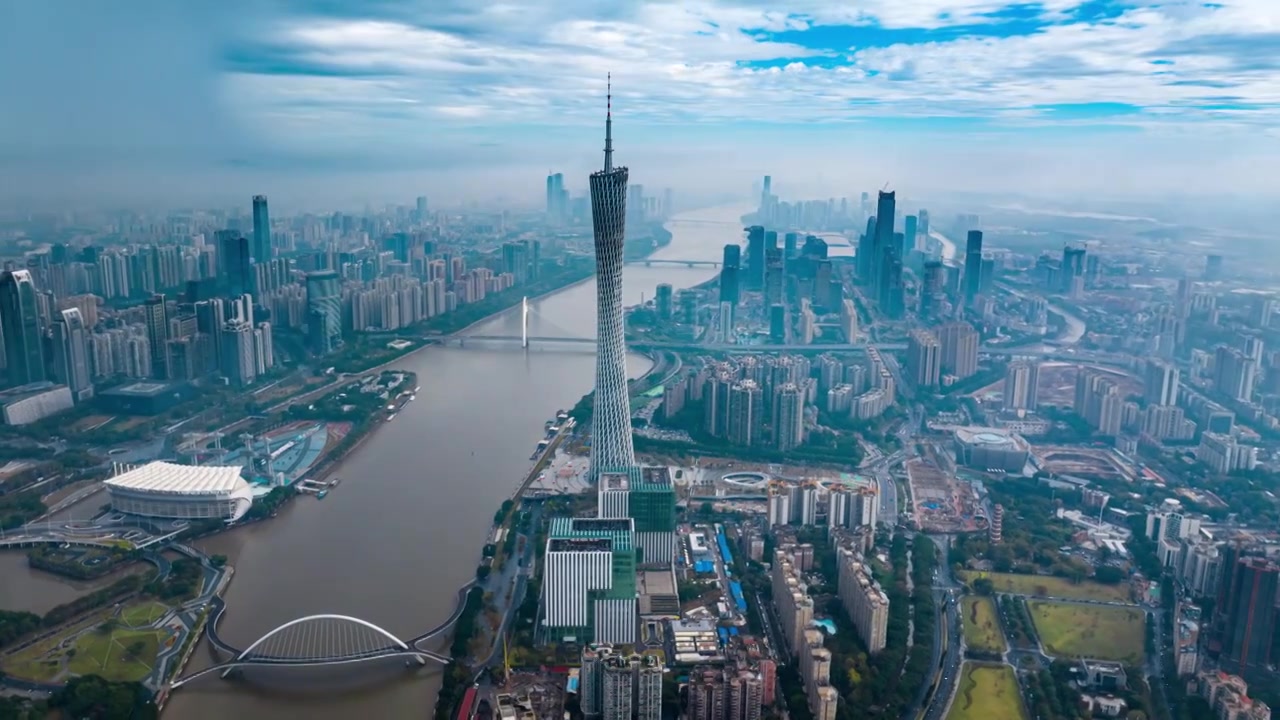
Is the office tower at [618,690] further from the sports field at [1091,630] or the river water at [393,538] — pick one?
the sports field at [1091,630]

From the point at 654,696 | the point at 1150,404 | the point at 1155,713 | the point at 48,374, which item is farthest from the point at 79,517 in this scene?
the point at 1150,404

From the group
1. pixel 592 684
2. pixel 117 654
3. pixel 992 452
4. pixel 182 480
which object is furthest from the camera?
pixel 992 452

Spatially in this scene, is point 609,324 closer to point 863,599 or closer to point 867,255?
point 863,599

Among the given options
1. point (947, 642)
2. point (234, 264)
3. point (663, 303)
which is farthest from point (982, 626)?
point (234, 264)

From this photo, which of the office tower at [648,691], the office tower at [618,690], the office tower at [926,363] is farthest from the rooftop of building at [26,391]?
the office tower at [926,363]

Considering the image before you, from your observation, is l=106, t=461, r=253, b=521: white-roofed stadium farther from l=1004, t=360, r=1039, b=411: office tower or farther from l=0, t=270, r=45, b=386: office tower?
l=1004, t=360, r=1039, b=411: office tower

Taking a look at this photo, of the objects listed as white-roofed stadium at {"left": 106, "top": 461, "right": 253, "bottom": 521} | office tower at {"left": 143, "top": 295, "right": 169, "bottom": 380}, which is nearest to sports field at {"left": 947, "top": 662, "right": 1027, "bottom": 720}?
white-roofed stadium at {"left": 106, "top": 461, "right": 253, "bottom": 521}
